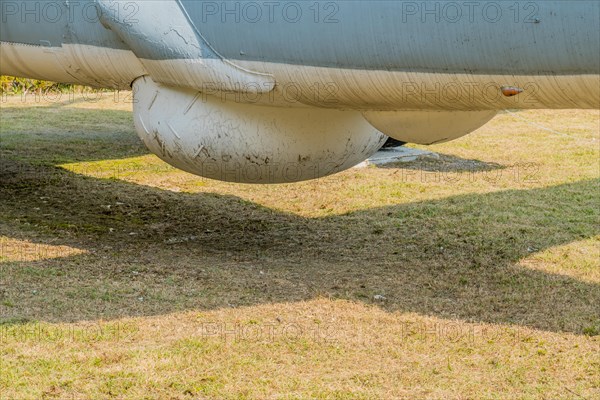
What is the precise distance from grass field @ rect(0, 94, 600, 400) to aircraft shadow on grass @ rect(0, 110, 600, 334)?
0.02 meters

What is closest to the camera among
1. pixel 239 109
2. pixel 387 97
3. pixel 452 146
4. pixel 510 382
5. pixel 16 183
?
pixel 510 382

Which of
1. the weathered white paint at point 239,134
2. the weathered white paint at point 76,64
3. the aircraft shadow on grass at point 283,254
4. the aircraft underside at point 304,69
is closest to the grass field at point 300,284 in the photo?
the aircraft shadow on grass at point 283,254

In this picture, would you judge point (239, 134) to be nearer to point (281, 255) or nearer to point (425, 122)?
point (425, 122)

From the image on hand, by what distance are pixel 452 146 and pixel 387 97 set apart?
21.6 ft

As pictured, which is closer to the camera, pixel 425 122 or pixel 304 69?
pixel 304 69

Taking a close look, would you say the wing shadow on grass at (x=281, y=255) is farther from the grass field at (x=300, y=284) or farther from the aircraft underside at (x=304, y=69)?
the aircraft underside at (x=304, y=69)

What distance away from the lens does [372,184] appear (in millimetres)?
8500

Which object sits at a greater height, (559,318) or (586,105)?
(586,105)

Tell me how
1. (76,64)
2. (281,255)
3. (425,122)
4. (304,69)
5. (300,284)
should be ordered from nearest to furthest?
(304,69) → (425,122) → (300,284) → (76,64) → (281,255)

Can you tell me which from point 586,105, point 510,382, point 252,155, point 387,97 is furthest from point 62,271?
point 586,105

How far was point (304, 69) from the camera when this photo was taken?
457 cm

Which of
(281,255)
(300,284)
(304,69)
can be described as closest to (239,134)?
(304,69)

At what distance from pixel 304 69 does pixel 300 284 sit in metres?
1.27

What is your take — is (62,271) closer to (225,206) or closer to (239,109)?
(239,109)
